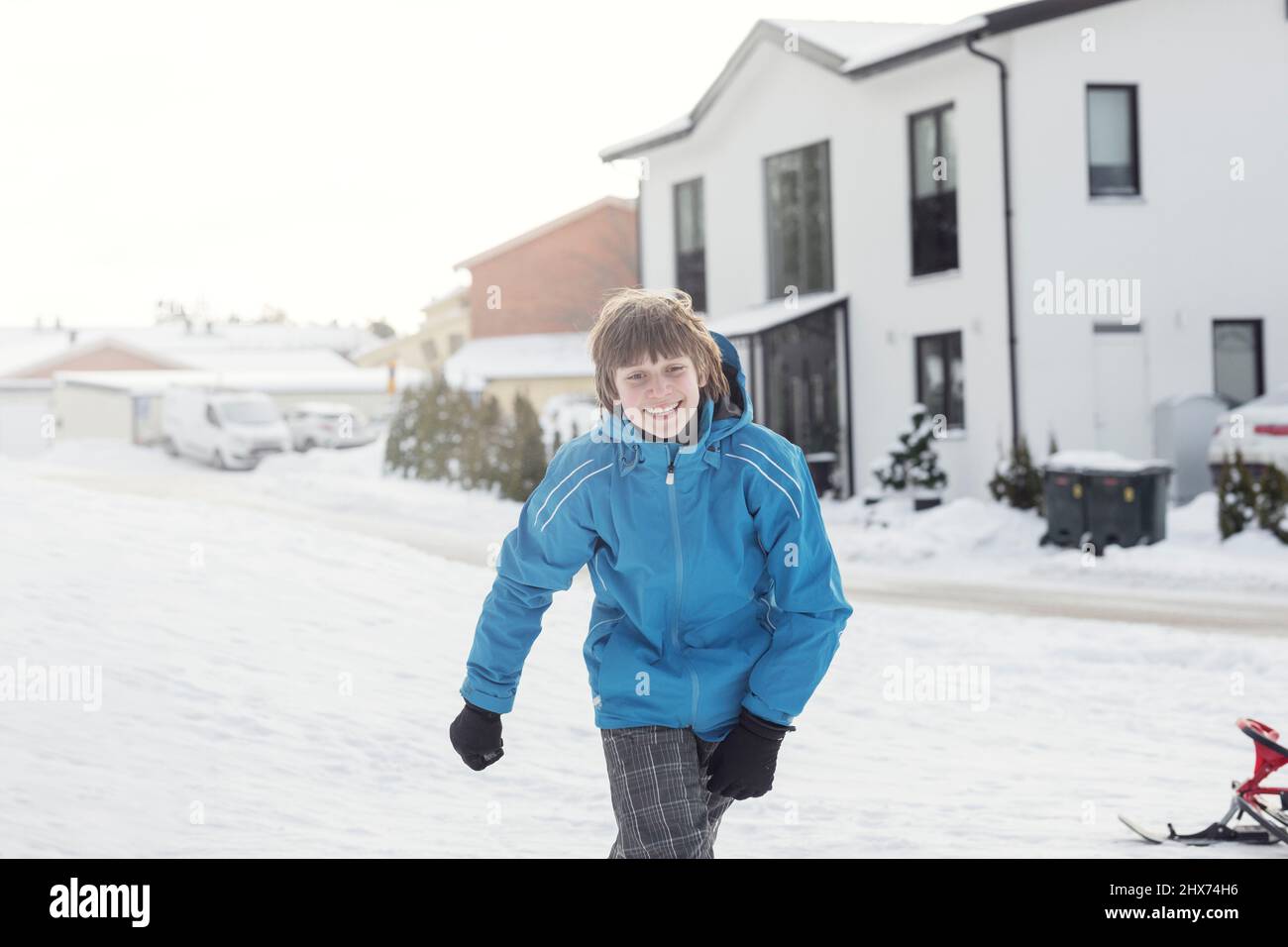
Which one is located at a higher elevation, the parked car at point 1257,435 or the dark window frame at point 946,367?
the dark window frame at point 946,367

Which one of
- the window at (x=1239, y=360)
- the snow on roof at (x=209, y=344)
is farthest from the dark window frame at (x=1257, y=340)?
the snow on roof at (x=209, y=344)

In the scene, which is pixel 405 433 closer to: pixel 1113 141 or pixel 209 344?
pixel 1113 141

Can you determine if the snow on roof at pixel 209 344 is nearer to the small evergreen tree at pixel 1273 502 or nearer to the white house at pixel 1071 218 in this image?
the white house at pixel 1071 218

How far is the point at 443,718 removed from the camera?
774 cm

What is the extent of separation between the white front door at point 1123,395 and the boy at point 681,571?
55.5 feet

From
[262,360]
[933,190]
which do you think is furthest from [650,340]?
[262,360]

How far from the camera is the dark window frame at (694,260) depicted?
26312mm

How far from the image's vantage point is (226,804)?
5.84 meters

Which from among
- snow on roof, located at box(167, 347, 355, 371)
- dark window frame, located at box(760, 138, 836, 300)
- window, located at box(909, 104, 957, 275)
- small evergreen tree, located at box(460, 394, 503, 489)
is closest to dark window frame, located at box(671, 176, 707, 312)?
dark window frame, located at box(760, 138, 836, 300)

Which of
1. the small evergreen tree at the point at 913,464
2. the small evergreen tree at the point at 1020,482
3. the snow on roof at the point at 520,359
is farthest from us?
the snow on roof at the point at 520,359

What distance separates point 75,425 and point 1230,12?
126 ft

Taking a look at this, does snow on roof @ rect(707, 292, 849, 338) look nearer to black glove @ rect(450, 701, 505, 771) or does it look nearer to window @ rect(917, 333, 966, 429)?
window @ rect(917, 333, 966, 429)
